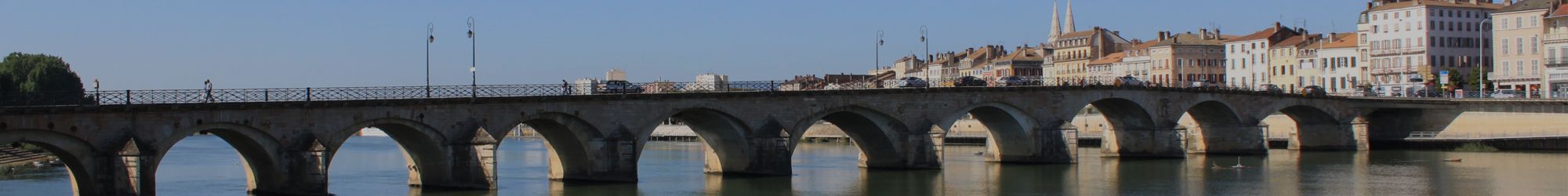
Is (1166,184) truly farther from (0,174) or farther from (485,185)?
(0,174)

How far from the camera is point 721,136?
244ft

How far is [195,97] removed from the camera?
5691cm

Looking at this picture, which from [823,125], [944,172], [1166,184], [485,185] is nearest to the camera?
[485,185]

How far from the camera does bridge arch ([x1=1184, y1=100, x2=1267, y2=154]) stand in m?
96.6

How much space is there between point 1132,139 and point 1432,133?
65.0 feet

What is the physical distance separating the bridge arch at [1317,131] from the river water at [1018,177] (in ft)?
7.94

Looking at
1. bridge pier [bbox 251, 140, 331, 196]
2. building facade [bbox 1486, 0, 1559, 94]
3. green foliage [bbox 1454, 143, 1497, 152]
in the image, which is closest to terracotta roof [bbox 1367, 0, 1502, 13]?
building facade [bbox 1486, 0, 1559, 94]

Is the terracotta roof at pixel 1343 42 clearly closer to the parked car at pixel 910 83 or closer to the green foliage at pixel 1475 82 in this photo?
the green foliage at pixel 1475 82

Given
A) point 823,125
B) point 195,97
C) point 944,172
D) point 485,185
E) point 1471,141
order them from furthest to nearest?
point 823,125 < point 1471,141 < point 944,172 < point 485,185 < point 195,97

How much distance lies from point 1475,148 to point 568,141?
5052cm

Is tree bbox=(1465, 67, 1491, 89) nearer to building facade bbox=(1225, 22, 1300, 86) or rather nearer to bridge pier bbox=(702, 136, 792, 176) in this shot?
building facade bbox=(1225, 22, 1300, 86)

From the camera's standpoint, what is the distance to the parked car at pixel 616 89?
69.6m

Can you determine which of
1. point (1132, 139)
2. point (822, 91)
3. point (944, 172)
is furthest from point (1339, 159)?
point (822, 91)

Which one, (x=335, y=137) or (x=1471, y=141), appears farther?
(x=1471, y=141)
